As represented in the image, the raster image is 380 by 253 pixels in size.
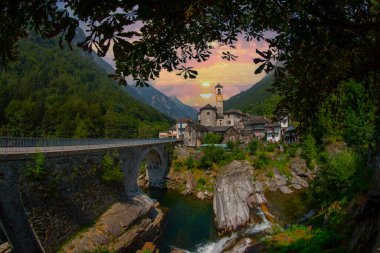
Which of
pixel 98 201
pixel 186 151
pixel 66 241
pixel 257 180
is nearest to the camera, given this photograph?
pixel 66 241

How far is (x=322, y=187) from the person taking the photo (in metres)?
24.0

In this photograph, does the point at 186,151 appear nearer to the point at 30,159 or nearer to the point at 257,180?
the point at 257,180

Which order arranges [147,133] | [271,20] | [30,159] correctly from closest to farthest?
[271,20], [30,159], [147,133]

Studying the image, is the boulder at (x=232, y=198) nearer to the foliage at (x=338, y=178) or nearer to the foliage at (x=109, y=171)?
→ the foliage at (x=338, y=178)

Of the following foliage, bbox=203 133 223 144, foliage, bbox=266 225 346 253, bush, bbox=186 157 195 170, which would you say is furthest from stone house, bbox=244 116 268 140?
foliage, bbox=266 225 346 253

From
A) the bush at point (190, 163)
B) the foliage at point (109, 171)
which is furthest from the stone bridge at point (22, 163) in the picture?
the bush at point (190, 163)

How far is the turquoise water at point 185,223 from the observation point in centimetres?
2661

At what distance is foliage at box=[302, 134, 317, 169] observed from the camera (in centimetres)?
4981

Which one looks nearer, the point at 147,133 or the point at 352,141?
the point at 352,141

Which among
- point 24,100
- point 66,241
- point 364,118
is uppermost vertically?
point 24,100

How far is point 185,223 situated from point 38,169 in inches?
742

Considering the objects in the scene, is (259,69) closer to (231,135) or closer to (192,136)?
(231,135)

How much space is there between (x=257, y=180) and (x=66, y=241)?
107 ft

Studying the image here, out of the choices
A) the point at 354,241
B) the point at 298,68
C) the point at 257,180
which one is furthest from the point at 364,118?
the point at 298,68
